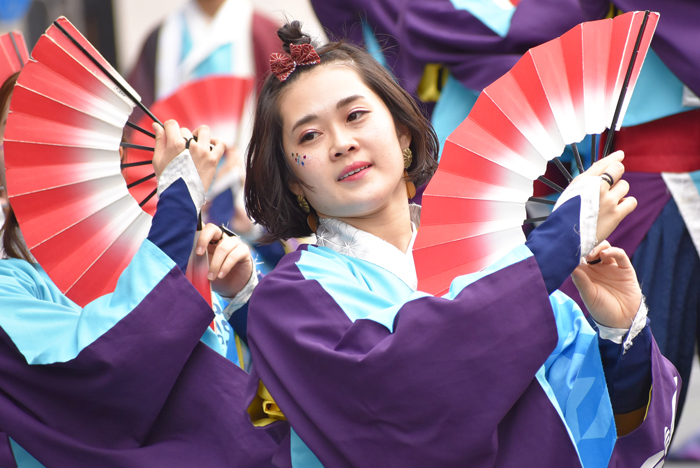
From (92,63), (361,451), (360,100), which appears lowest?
(361,451)

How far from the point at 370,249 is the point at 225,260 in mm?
349

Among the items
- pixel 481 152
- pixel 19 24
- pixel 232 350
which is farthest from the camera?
pixel 19 24

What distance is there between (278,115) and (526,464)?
89cm

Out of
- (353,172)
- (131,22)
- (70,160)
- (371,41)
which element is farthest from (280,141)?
(131,22)

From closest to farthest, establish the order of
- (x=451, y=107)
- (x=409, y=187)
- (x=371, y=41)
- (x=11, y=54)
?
1. (x=409, y=187)
2. (x=11, y=54)
3. (x=451, y=107)
4. (x=371, y=41)

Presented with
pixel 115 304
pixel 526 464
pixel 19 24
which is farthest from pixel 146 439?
pixel 19 24

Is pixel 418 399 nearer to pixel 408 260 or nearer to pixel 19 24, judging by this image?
pixel 408 260

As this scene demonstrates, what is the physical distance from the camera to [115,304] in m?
1.65

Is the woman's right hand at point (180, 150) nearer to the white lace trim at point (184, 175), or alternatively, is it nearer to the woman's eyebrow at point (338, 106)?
the white lace trim at point (184, 175)

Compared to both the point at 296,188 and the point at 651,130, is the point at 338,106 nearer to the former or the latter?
the point at 296,188

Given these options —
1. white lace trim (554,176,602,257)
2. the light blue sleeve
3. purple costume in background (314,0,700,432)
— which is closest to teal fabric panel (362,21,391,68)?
purple costume in background (314,0,700,432)

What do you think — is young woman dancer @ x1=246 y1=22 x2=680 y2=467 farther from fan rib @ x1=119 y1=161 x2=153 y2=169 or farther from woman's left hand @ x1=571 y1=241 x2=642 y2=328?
fan rib @ x1=119 y1=161 x2=153 y2=169

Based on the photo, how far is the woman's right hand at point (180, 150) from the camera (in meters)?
1.79

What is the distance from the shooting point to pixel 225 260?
188 centimetres
